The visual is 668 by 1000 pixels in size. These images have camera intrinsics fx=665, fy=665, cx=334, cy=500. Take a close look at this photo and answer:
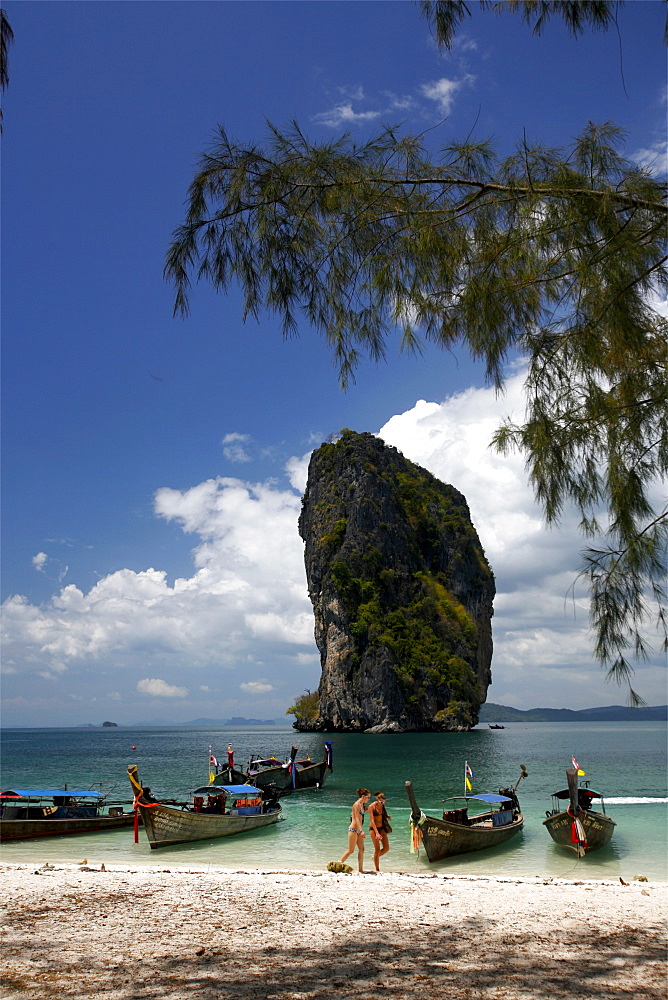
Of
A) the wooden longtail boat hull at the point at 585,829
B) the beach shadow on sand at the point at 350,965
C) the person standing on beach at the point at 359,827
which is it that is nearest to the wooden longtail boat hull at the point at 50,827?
the person standing on beach at the point at 359,827

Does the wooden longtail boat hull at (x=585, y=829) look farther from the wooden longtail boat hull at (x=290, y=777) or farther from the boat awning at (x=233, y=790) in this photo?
the wooden longtail boat hull at (x=290, y=777)

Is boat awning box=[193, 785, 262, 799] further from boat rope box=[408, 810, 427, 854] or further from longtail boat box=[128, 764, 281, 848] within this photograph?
boat rope box=[408, 810, 427, 854]

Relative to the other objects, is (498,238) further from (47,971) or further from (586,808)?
(586,808)

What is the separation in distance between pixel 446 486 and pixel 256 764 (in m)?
84.4

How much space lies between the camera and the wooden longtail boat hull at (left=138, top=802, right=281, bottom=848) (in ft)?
51.9

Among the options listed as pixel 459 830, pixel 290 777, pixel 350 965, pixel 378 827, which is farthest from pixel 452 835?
pixel 290 777

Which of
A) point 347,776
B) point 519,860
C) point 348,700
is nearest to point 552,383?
point 519,860

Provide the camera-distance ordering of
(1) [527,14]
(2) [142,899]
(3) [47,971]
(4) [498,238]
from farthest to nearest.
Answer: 1. (2) [142,899]
2. (3) [47,971]
3. (4) [498,238]
4. (1) [527,14]

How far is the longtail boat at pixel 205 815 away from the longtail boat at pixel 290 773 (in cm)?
668

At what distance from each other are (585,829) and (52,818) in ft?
44.5

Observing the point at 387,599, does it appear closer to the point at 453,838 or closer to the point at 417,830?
the point at 453,838

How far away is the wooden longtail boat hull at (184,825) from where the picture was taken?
15.8 metres

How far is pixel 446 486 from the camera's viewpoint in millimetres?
109688

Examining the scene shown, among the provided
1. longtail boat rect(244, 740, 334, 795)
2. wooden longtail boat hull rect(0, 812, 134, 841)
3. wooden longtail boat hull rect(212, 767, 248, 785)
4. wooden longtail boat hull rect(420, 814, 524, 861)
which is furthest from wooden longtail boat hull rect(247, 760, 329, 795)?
wooden longtail boat hull rect(420, 814, 524, 861)
